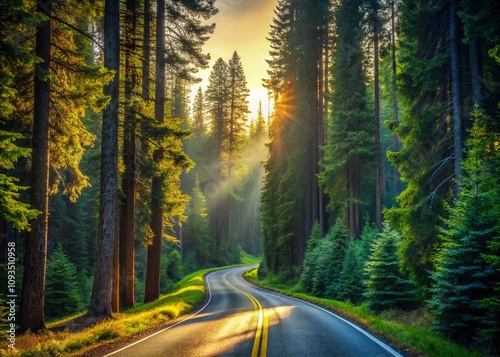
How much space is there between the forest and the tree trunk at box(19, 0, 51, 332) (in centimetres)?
4

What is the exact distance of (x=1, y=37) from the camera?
9.53m

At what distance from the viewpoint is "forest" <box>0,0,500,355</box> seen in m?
8.99

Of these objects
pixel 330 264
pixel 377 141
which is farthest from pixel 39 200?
pixel 377 141

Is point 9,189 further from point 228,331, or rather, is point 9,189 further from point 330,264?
point 330,264

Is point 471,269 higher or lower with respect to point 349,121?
lower

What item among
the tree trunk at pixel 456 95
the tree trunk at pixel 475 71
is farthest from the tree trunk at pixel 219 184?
the tree trunk at pixel 475 71

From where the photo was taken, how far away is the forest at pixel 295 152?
29.5 feet

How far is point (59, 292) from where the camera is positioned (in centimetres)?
2117

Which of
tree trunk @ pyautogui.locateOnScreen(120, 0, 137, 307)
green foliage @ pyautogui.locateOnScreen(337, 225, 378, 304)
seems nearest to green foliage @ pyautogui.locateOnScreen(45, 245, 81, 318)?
tree trunk @ pyautogui.locateOnScreen(120, 0, 137, 307)

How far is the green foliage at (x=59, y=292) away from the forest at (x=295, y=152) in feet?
0.36

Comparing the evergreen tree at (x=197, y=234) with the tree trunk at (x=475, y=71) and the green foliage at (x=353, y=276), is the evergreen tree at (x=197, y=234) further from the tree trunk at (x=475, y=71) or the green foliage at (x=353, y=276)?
the tree trunk at (x=475, y=71)

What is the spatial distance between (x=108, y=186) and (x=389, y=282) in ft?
39.9

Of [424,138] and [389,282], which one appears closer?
[424,138]

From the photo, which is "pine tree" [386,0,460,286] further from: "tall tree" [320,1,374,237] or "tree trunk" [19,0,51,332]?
"tree trunk" [19,0,51,332]
